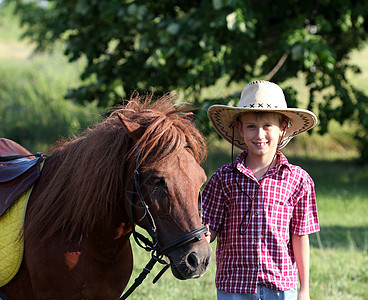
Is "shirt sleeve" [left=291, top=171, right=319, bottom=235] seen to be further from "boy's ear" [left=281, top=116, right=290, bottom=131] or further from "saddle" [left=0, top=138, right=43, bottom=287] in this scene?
"saddle" [left=0, top=138, right=43, bottom=287]

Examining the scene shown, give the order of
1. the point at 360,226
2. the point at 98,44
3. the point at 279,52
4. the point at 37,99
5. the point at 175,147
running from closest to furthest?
the point at 175,147, the point at 360,226, the point at 279,52, the point at 98,44, the point at 37,99

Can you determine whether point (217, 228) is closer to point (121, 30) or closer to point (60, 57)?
point (121, 30)

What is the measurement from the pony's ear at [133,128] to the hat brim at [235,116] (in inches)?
18.8

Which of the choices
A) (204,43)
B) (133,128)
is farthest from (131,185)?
(204,43)

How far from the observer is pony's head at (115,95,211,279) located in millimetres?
2135

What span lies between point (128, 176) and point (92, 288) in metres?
0.60

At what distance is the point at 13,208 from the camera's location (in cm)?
253

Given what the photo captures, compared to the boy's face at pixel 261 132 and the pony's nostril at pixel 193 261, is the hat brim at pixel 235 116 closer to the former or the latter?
the boy's face at pixel 261 132

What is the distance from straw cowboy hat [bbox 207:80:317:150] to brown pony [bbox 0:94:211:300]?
10.7 inches

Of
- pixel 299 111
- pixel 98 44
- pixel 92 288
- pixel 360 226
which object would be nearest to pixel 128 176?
pixel 92 288

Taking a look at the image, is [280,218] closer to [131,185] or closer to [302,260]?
[302,260]

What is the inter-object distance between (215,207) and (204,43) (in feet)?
17.2

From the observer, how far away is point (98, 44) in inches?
348

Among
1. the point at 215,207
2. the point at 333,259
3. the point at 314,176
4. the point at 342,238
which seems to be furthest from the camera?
the point at 314,176
